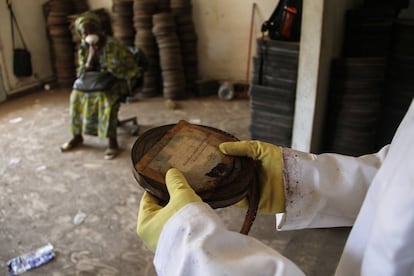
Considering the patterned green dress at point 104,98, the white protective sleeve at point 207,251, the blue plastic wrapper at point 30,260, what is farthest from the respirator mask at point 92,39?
the white protective sleeve at point 207,251

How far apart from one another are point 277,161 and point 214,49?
Result: 3.61 m

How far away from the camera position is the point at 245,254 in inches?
24.0

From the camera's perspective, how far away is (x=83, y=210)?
2186 mm

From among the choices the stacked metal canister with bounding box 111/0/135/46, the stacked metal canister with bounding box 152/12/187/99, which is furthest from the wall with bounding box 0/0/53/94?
the stacked metal canister with bounding box 152/12/187/99

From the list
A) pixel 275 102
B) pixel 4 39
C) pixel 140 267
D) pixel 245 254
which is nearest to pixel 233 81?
pixel 275 102

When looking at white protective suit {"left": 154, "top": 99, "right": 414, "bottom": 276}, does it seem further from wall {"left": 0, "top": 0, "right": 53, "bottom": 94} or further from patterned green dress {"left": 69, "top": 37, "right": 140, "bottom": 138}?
wall {"left": 0, "top": 0, "right": 53, "bottom": 94}

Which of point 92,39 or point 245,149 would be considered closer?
point 245,149

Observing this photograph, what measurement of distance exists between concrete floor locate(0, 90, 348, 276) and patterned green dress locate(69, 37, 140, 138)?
219 mm

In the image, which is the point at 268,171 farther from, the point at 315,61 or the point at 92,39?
the point at 92,39

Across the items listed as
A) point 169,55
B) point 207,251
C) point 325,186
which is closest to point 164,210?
point 207,251

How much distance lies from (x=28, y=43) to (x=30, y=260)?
11.3 feet

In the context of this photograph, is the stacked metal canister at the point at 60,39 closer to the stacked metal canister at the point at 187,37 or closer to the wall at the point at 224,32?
the wall at the point at 224,32

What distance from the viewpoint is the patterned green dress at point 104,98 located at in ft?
9.31

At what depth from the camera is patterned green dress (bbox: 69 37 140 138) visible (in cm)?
284
